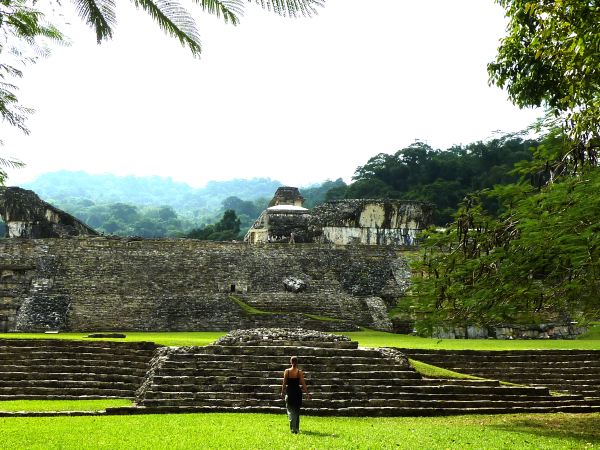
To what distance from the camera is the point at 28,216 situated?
29703 mm

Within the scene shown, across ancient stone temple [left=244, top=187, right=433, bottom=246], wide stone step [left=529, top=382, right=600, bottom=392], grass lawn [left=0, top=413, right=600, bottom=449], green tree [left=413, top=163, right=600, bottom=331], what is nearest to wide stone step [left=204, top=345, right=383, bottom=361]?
grass lawn [left=0, top=413, right=600, bottom=449]

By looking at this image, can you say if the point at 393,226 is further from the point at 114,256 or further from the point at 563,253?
the point at 563,253

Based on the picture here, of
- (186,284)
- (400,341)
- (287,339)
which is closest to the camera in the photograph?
(287,339)

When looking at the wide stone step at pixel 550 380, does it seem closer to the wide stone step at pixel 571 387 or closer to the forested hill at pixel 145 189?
the wide stone step at pixel 571 387

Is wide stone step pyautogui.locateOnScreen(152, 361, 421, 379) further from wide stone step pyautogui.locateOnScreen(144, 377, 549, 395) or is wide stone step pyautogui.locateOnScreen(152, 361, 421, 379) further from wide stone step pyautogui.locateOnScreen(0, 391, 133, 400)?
wide stone step pyautogui.locateOnScreen(0, 391, 133, 400)

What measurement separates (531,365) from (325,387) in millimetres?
5109

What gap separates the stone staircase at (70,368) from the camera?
11789 millimetres

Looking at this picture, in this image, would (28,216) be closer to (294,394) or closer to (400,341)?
(400,341)

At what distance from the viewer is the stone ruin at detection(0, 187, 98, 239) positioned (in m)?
29.5

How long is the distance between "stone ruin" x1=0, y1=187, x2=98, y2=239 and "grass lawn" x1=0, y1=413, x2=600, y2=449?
22.1m

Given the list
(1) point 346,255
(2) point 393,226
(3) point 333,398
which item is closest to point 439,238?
(3) point 333,398

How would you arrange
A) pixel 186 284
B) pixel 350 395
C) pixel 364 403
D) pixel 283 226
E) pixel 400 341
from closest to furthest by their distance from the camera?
pixel 364 403, pixel 350 395, pixel 400 341, pixel 186 284, pixel 283 226

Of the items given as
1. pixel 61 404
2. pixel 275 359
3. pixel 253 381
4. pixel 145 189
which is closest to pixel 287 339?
pixel 275 359

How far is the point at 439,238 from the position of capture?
394 inches
